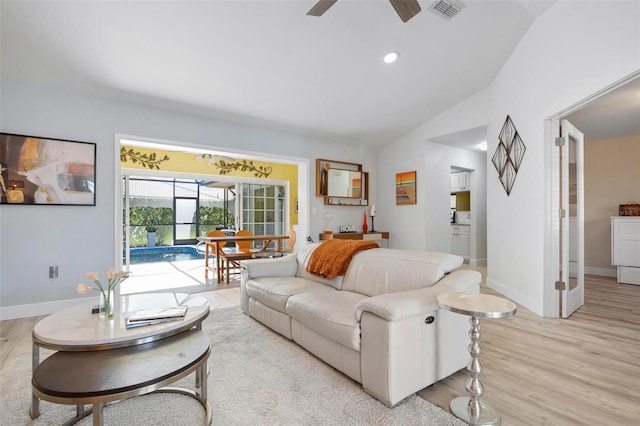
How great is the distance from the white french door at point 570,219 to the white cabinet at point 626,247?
202 cm

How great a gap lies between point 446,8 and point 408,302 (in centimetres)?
293

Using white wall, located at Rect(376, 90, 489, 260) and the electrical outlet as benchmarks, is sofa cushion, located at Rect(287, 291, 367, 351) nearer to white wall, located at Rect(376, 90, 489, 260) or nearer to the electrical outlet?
the electrical outlet

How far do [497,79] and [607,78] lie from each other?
81.0 inches

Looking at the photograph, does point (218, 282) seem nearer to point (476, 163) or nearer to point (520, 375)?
point (520, 375)

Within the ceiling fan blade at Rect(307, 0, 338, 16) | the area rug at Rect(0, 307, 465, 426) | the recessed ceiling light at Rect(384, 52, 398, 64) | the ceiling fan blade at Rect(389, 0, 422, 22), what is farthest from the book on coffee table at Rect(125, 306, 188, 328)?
the recessed ceiling light at Rect(384, 52, 398, 64)

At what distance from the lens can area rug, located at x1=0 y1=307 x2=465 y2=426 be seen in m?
1.61

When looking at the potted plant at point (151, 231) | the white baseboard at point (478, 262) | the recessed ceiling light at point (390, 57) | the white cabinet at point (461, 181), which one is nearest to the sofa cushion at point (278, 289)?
the recessed ceiling light at point (390, 57)

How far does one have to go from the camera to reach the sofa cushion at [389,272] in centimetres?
233

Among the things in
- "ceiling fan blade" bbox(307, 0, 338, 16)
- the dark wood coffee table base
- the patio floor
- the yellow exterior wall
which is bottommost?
the patio floor

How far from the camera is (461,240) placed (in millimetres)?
6871

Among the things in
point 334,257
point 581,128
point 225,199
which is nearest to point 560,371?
point 334,257

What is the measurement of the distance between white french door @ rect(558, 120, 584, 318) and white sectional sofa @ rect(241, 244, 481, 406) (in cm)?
167

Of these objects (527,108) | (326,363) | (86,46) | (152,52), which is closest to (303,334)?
(326,363)

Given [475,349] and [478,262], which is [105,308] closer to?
[475,349]
